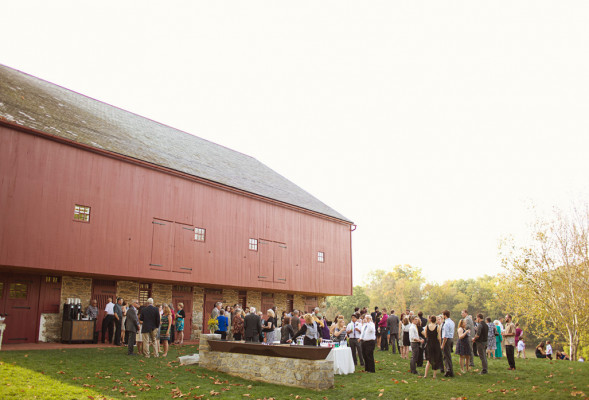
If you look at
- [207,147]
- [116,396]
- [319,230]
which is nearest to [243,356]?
[116,396]

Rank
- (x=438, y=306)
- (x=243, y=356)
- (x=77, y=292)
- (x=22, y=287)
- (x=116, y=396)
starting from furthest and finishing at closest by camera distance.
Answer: (x=438, y=306)
(x=77, y=292)
(x=22, y=287)
(x=243, y=356)
(x=116, y=396)

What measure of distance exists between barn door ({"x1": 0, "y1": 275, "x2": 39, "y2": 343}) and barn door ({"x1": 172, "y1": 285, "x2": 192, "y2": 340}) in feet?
21.5

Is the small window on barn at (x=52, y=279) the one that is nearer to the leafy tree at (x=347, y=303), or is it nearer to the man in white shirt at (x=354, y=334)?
the man in white shirt at (x=354, y=334)

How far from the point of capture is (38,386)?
30.0 ft

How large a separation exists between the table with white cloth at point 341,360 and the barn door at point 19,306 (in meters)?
11.3

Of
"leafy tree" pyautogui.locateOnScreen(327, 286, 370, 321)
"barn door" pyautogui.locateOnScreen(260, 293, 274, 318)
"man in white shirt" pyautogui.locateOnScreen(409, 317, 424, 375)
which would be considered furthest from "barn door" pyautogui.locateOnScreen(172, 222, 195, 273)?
"leafy tree" pyautogui.locateOnScreen(327, 286, 370, 321)

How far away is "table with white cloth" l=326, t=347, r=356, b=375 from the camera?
41.6ft

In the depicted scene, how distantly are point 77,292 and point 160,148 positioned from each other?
799cm

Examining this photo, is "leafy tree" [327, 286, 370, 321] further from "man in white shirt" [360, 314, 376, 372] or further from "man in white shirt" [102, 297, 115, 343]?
"man in white shirt" [360, 314, 376, 372]

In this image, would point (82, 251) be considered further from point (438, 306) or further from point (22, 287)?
point (438, 306)

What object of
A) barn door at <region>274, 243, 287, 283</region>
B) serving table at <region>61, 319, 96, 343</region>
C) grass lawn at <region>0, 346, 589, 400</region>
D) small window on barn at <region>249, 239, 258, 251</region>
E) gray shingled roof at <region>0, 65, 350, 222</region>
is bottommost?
grass lawn at <region>0, 346, 589, 400</region>

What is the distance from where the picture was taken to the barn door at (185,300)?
22594 millimetres

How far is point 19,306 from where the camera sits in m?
16.8

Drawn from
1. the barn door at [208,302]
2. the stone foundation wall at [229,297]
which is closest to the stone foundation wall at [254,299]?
the stone foundation wall at [229,297]
